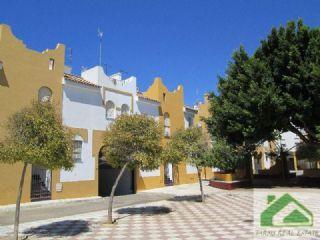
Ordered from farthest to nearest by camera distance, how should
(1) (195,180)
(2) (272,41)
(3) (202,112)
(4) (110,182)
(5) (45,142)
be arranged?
1. (3) (202,112)
2. (1) (195,180)
3. (4) (110,182)
4. (2) (272,41)
5. (5) (45,142)

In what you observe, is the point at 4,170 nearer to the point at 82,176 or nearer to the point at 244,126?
the point at 82,176

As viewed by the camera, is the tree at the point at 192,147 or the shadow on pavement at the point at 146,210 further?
the tree at the point at 192,147

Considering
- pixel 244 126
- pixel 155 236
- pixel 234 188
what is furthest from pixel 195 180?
pixel 155 236

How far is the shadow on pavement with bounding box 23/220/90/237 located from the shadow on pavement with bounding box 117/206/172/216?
3.23m

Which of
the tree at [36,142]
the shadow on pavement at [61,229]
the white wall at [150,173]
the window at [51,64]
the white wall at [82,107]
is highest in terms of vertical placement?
the window at [51,64]

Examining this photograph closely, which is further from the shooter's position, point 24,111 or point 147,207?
point 147,207

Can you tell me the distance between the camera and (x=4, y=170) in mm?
19469

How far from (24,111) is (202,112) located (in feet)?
103

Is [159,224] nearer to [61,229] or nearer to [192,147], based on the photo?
[61,229]

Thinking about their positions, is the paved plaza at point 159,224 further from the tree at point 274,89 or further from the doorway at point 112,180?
the doorway at point 112,180

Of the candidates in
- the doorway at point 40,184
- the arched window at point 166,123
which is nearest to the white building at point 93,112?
the doorway at point 40,184

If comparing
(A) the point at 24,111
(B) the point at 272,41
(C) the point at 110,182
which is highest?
(B) the point at 272,41

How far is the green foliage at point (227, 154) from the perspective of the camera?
25.7 m

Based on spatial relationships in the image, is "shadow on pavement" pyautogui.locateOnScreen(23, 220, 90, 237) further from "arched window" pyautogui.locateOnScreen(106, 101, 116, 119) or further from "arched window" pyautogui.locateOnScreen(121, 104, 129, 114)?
"arched window" pyautogui.locateOnScreen(121, 104, 129, 114)
